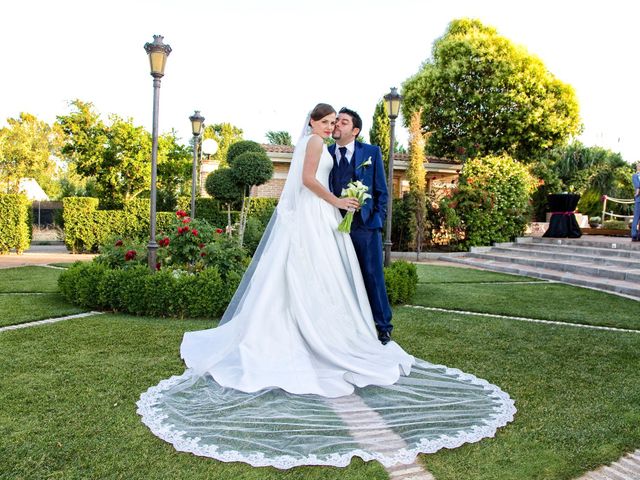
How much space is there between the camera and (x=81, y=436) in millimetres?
2854

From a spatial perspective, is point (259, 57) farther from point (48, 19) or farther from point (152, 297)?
point (152, 297)

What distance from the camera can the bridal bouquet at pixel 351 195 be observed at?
4.10 metres

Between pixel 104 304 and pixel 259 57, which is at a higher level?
pixel 259 57

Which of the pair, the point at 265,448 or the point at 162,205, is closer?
the point at 265,448

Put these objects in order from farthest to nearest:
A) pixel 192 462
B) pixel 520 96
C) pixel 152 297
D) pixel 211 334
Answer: pixel 520 96 < pixel 152 297 < pixel 211 334 < pixel 192 462

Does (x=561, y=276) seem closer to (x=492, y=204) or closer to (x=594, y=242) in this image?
(x=594, y=242)

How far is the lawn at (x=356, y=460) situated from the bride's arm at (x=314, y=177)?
5.80 ft

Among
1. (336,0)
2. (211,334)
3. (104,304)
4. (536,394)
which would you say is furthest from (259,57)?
(536,394)

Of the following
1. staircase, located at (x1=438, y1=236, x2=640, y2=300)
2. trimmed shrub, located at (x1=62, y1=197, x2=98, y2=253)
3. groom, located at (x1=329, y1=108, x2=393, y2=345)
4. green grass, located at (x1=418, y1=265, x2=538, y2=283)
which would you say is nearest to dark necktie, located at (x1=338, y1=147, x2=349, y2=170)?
groom, located at (x1=329, y1=108, x2=393, y2=345)

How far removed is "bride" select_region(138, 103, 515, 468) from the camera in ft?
9.29

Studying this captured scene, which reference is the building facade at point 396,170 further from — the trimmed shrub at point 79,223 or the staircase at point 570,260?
the trimmed shrub at point 79,223

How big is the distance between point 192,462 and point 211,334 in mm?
2216

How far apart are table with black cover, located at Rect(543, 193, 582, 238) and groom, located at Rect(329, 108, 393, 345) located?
12652mm

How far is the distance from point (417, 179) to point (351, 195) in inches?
518
